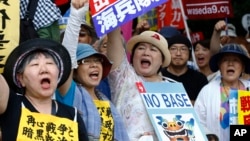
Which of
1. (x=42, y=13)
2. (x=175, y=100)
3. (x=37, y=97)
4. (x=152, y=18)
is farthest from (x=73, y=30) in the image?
(x=152, y=18)

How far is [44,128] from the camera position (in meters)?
5.25

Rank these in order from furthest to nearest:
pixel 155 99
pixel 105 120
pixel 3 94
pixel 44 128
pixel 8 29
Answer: pixel 155 99 < pixel 105 120 < pixel 8 29 < pixel 44 128 < pixel 3 94

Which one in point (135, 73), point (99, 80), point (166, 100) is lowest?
point (166, 100)

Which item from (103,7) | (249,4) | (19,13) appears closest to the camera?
(19,13)

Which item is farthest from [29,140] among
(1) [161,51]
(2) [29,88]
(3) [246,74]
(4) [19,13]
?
(3) [246,74]

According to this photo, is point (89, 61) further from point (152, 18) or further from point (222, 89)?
point (152, 18)

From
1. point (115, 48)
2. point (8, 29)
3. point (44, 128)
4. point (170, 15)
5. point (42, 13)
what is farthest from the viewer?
point (170, 15)

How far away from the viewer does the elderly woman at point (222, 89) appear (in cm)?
733

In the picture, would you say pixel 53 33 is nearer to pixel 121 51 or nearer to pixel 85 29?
pixel 121 51

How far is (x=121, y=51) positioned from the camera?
6.63m

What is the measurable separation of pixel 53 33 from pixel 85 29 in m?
1.15

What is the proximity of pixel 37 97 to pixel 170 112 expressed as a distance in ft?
Result: 5.41

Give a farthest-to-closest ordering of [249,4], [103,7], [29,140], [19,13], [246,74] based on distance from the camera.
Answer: [249,4] < [246,74] < [103,7] < [19,13] < [29,140]

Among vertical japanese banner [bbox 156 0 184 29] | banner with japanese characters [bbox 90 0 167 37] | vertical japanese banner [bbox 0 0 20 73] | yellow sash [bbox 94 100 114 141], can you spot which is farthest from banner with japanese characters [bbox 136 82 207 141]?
A: vertical japanese banner [bbox 156 0 184 29]
